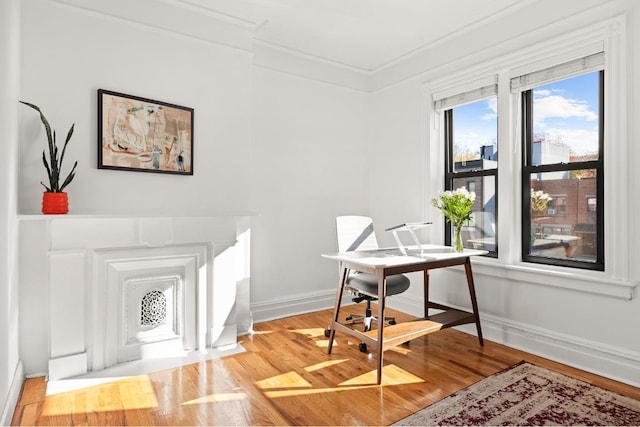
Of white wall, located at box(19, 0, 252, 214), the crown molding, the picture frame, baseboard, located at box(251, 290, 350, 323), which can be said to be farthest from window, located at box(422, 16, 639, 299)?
the picture frame

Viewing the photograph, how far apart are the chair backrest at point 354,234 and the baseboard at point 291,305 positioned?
0.96 m

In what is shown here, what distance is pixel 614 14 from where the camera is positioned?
2570 millimetres

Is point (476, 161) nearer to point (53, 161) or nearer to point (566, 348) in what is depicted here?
point (566, 348)

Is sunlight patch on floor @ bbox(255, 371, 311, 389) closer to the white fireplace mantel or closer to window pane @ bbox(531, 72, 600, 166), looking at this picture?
the white fireplace mantel

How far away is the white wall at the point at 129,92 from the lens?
2535 millimetres

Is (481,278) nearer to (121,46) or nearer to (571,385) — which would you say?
(571,385)

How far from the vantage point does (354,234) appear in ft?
11.6

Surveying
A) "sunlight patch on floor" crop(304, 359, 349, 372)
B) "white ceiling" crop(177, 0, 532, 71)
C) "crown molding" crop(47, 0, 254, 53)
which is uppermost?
"white ceiling" crop(177, 0, 532, 71)

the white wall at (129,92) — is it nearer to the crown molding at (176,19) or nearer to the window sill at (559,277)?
the crown molding at (176,19)

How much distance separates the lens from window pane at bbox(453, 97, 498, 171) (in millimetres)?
3504

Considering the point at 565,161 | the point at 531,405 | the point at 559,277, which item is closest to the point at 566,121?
the point at 565,161

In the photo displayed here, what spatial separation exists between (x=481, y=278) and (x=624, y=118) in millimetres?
1627

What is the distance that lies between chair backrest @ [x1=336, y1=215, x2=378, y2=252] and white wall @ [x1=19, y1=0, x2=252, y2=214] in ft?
3.03

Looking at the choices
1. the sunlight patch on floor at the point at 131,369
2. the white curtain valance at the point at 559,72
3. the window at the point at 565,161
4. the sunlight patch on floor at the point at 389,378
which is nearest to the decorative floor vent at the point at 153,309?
the sunlight patch on floor at the point at 131,369
